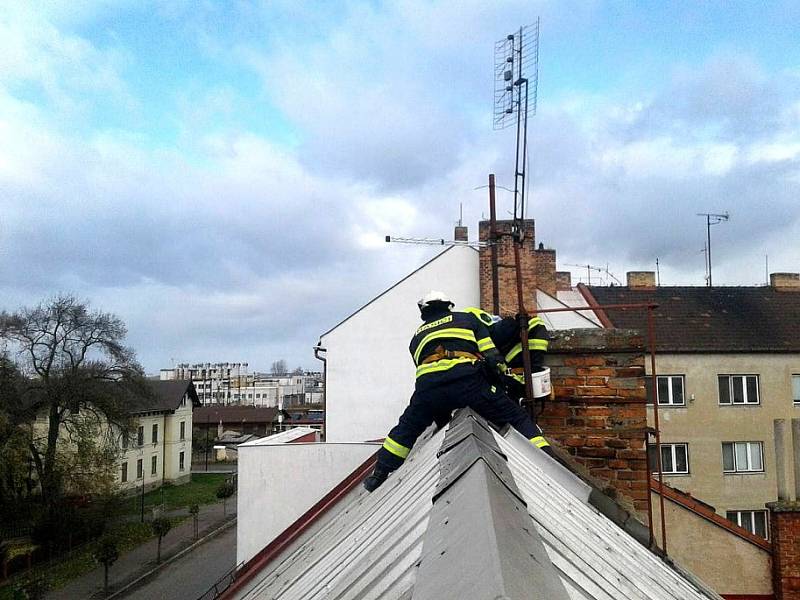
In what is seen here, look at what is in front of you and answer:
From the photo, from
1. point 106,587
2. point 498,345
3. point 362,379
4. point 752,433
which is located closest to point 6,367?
point 106,587

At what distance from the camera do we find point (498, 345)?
4934mm

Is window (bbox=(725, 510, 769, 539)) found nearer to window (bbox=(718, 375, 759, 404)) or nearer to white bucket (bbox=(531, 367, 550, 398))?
window (bbox=(718, 375, 759, 404))

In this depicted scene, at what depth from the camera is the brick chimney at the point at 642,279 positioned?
909 inches

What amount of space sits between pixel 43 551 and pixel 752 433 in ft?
83.9

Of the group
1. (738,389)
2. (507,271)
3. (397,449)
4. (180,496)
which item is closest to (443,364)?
(397,449)

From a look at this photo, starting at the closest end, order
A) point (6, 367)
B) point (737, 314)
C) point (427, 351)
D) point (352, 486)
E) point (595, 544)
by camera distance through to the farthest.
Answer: point (595, 544), point (427, 351), point (352, 486), point (737, 314), point (6, 367)

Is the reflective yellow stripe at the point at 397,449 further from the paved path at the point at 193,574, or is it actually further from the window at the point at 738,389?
the window at the point at 738,389

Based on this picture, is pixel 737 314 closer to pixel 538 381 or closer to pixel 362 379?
pixel 362 379

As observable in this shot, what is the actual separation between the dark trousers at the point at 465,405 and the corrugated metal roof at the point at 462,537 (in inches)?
21.5

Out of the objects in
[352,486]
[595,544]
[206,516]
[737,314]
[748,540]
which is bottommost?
[206,516]

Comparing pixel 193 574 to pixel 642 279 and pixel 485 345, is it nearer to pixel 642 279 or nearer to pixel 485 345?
pixel 642 279

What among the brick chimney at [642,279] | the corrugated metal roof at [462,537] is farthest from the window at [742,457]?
the corrugated metal roof at [462,537]

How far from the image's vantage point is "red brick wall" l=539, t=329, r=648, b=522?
4711mm

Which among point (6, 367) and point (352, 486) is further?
point (6, 367)
